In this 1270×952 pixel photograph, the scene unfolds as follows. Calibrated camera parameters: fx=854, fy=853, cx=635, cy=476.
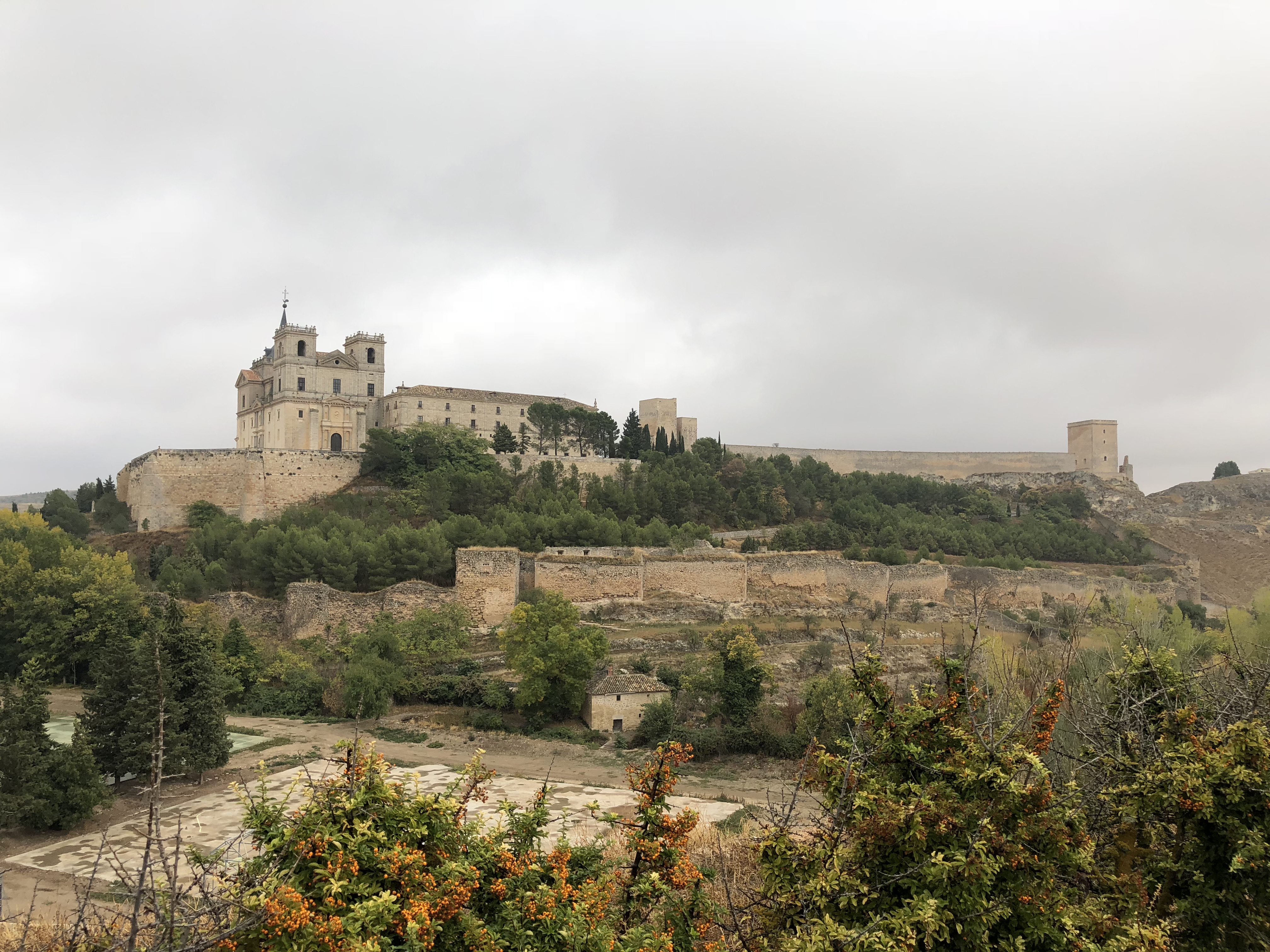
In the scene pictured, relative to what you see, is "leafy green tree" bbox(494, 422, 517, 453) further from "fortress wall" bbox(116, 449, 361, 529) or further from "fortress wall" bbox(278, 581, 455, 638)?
Result: "fortress wall" bbox(278, 581, 455, 638)

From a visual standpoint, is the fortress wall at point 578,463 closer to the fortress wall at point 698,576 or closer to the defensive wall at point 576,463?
the defensive wall at point 576,463

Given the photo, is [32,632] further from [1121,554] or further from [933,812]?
[1121,554]

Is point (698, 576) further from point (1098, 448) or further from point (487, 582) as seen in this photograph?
point (1098, 448)

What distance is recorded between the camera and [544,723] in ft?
61.3

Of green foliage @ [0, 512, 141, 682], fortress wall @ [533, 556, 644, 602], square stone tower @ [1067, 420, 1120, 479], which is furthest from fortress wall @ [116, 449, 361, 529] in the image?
square stone tower @ [1067, 420, 1120, 479]

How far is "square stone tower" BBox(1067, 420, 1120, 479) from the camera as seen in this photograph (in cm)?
5997

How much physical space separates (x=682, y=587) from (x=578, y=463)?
1124 centimetres

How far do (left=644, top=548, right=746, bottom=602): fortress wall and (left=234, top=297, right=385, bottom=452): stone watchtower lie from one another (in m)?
16.9

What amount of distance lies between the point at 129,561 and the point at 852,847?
82.9ft

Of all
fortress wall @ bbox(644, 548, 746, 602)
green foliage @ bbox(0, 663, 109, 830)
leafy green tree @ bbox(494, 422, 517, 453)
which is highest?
leafy green tree @ bbox(494, 422, 517, 453)

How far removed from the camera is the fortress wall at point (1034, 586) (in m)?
33.2

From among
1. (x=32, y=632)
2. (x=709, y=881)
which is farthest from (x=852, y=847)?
(x=32, y=632)

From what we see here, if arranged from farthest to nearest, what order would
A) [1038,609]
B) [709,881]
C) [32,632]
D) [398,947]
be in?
1. [1038,609]
2. [32,632]
3. [709,881]
4. [398,947]

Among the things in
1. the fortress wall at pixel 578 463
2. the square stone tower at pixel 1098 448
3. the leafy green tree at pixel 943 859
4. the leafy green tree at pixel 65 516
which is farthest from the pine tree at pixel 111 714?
the square stone tower at pixel 1098 448
